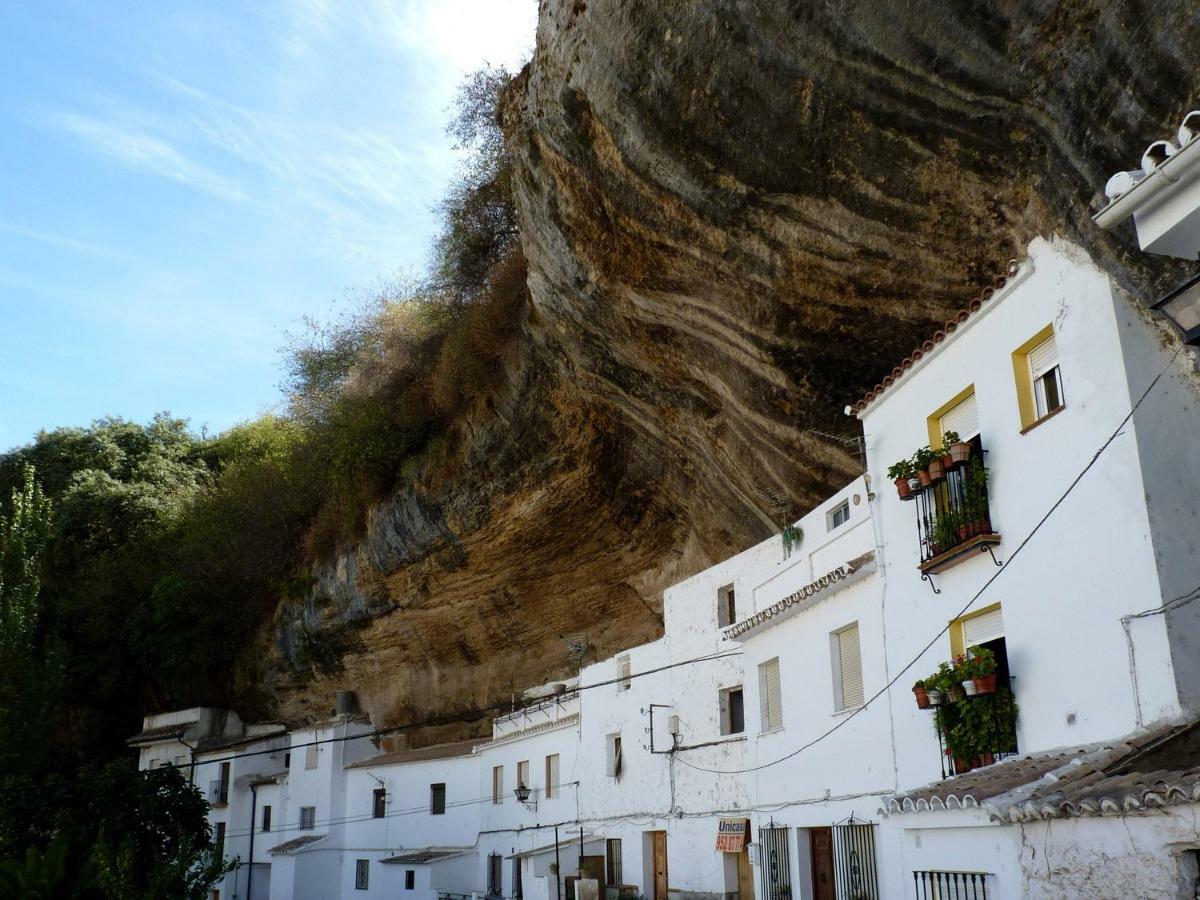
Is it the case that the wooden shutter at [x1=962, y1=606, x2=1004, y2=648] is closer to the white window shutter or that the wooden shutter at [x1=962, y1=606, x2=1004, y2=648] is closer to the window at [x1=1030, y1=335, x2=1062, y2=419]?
the window at [x1=1030, y1=335, x2=1062, y2=419]

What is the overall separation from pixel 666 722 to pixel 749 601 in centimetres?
304

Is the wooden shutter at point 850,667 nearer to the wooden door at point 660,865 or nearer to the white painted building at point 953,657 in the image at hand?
the white painted building at point 953,657

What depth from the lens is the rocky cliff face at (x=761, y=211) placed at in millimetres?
9859

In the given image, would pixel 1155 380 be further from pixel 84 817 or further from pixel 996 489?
pixel 84 817

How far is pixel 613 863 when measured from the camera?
65.2 ft

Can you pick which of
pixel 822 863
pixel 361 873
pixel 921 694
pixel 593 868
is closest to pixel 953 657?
pixel 921 694

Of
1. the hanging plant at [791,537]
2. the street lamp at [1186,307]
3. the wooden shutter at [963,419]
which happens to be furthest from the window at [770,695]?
the street lamp at [1186,307]

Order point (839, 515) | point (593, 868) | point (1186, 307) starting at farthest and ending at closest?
point (593, 868)
point (839, 515)
point (1186, 307)

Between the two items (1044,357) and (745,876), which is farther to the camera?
(745,876)

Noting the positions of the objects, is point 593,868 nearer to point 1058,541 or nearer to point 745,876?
point 745,876

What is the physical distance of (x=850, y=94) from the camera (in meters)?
11.2

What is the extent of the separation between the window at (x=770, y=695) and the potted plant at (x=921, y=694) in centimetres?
456

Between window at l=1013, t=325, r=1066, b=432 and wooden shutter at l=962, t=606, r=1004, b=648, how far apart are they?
1837mm

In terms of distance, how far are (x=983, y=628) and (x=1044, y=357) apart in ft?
8.77
